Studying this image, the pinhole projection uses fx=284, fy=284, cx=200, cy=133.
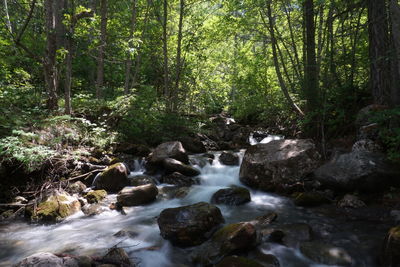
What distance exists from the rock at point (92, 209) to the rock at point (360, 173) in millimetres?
5291

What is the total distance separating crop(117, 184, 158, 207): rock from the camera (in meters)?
6.82

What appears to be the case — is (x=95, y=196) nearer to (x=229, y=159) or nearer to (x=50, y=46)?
(x=229, y=159)

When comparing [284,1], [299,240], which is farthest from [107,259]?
[284,1]

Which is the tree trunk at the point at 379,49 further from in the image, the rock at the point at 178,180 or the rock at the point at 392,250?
the rock at the point at 178,180

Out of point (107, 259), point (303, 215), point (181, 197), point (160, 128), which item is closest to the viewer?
point (107, 259)

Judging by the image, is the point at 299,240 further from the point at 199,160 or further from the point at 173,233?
the point at 199,160

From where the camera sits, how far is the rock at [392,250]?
3793 millimetres

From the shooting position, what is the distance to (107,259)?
418cm

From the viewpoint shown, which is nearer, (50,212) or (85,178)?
(50,212)

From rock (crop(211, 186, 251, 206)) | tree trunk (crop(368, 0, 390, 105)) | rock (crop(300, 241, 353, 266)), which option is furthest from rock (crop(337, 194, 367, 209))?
tree trunk (crop(368, 0, 390, 105))

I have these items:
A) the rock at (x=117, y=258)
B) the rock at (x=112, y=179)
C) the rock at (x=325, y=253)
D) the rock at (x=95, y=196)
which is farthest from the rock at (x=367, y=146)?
the rock at (x=95, y=196)

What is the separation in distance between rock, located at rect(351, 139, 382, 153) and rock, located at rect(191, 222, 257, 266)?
3.86 m

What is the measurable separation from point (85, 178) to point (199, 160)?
12.5 feet

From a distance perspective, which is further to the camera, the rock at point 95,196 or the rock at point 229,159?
the rock at point 229,159
